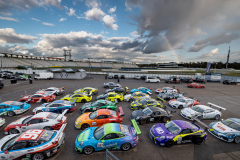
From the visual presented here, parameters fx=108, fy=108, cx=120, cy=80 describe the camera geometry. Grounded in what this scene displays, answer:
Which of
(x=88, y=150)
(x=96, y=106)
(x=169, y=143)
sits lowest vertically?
(x=88, y=150)

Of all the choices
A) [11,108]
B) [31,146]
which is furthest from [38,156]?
[11,108]

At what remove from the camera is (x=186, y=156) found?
5660mm

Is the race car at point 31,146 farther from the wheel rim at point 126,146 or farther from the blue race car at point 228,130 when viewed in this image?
the blue race car at point 228,130

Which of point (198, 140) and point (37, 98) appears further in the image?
point (37, 98)

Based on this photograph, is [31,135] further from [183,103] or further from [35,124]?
[183,103]

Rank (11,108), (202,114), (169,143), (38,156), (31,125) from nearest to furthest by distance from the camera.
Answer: (38,156) < (169,143) < (31,125) < (202,114) < (11,108)

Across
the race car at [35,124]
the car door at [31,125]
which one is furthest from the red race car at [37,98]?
the car door at [31,125]

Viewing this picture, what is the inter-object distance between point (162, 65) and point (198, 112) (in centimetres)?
12316

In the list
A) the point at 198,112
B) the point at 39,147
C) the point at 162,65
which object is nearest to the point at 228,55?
the point at 162,65

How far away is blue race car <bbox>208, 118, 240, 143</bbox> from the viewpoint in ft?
22.0

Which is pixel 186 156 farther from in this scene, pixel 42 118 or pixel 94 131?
pixel 42 118

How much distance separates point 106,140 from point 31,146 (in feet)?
11.4

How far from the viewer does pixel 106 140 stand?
5668 mm

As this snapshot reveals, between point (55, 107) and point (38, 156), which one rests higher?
point (55, 107)
